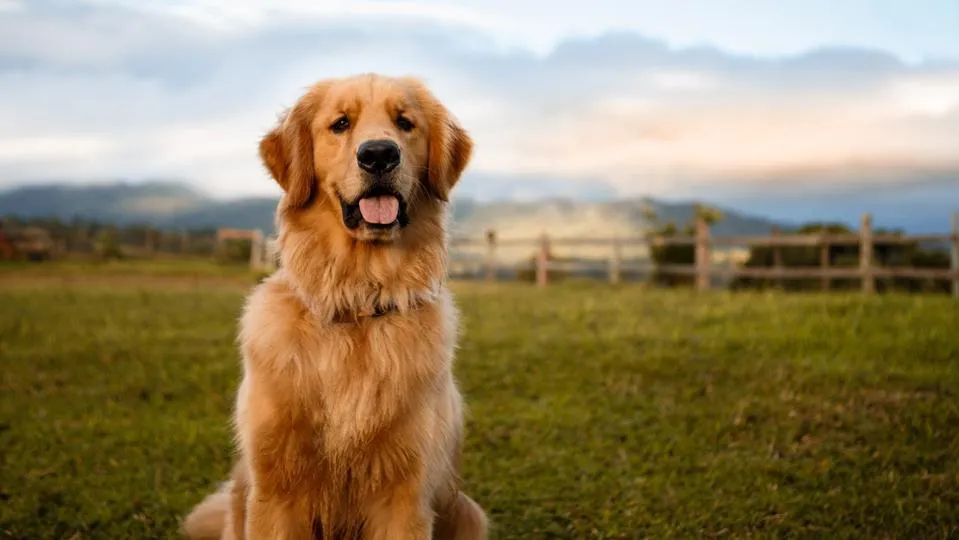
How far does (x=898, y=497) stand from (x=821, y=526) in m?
0.69

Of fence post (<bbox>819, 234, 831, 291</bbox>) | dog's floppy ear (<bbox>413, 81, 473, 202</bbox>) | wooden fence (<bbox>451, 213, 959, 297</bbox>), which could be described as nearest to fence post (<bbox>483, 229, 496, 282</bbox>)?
wooden fence (<bbox>451, 213, 959, 297</bbox>)

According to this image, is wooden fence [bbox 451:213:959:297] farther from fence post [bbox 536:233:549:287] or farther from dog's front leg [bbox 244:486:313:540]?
dog's front leg [bbox 244:486:313:540]

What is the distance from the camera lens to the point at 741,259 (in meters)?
23.0

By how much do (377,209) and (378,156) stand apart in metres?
0.23

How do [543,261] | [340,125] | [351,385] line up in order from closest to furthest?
[351,385] → [340,125] → [543,261]

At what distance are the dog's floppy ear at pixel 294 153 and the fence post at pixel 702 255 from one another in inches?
778

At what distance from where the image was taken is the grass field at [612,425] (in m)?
4.99

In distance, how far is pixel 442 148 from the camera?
3924mm

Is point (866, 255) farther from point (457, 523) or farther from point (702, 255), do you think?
point (457, 523)

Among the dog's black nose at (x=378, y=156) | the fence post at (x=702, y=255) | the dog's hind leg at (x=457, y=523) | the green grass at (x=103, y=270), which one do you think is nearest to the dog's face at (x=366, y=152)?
the dog's black nose at (x=378, y=156)

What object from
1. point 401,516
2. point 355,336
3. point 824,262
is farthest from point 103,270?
point 401,516

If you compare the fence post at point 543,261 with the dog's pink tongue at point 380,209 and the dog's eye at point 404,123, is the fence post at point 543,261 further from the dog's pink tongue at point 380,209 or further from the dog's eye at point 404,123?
the dog's pink tongue at point 380,209

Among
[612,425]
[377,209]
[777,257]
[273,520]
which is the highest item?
[377,209]

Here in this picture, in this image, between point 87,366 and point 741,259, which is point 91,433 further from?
point 741,259
